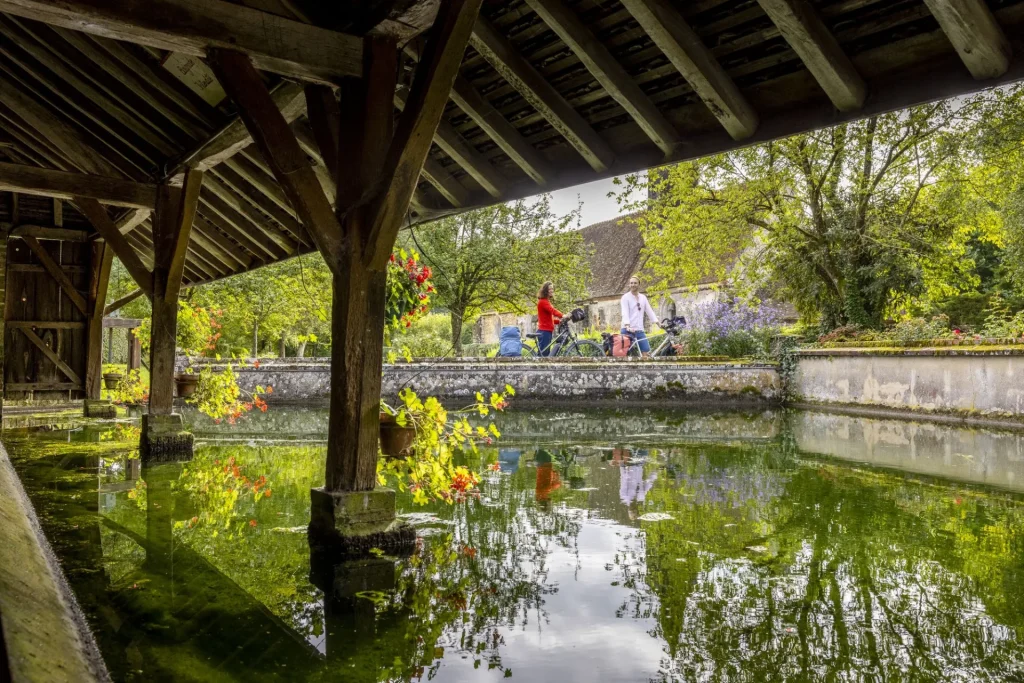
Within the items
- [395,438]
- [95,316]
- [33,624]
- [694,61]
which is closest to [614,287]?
[95,316]

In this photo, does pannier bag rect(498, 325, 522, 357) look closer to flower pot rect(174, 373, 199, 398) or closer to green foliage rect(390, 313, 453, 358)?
green foliage rect(390, 313, 453, 358)

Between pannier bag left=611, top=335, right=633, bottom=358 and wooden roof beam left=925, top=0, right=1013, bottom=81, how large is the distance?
13360 mm

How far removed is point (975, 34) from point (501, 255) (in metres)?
17.6

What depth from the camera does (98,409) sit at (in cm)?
1088

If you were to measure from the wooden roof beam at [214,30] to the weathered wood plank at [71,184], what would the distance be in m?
3.36

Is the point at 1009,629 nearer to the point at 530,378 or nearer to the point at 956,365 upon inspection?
the point at 956,365

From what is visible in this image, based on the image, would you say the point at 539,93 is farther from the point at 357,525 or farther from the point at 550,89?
the point at 357,525

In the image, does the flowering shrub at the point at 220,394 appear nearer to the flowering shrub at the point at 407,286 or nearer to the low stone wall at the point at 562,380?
the flowering shrub at the point at 407,286

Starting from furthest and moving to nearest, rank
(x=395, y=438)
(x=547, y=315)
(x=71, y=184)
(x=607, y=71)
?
(x=547, y=315) → (x=71, y=184) → (x=395, y=438) → (x=607, y=71)

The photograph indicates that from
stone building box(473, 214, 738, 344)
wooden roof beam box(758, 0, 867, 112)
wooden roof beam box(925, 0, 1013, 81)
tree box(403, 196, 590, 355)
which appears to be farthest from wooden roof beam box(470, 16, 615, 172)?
stone building box(473, 214, 738, 344)

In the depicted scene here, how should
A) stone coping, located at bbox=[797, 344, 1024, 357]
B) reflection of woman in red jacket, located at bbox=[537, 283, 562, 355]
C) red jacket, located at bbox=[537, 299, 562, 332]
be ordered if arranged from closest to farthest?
stone coping, located at bbox=[797, 344, 1024, 357]
reflection of woman in red jacket, located at bbox=[537, 283, 562, 355]
red jacket, located at bbox=[537, 299, 562, 332]

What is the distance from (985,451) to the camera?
7.57 meters

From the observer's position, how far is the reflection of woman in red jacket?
46.5 feet

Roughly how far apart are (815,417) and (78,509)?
33.1 ft
